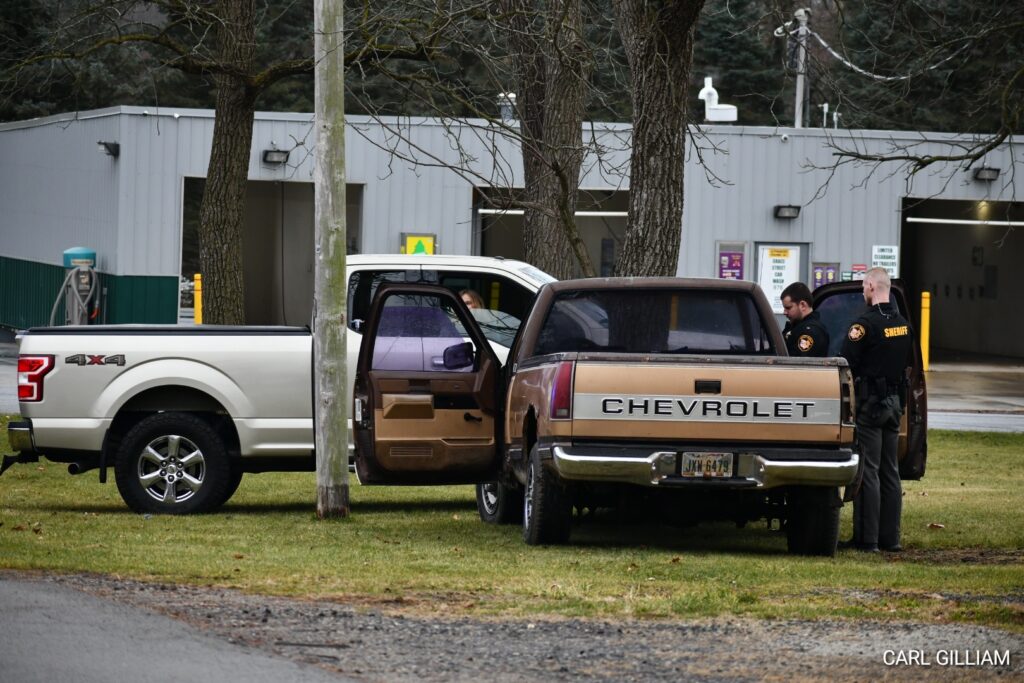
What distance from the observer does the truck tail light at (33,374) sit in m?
12.0

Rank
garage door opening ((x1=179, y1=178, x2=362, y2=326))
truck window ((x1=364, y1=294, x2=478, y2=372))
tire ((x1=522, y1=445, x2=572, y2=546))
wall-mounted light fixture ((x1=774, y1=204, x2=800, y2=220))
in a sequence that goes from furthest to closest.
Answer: garage door opening ((x1=179, y1=178, x2=362, y2=326)), wall-mounted light fixture ((x1=774, y1=204, x2=800, y2=220)), truck window ((x1=364, y1=294, x2=478, y2=372)), tire ((x1=522, y1=445, x2=572, y2=546))

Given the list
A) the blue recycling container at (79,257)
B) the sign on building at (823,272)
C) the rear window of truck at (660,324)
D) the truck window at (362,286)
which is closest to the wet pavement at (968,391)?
the blue recycling container at (79,257)

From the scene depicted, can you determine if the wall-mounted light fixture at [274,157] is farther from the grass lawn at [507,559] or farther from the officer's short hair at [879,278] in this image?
the officer's short hair at [879,278]

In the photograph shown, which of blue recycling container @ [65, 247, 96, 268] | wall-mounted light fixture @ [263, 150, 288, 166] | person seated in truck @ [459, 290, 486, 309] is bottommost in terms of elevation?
person seated in truck @ [459, 290, 486, 309]

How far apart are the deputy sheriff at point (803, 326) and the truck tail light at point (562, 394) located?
1.99 m

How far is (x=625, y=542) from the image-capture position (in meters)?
11.0

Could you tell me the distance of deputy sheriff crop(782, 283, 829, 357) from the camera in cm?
1102

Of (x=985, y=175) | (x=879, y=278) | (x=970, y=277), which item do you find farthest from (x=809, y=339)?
(x=970, y=277)

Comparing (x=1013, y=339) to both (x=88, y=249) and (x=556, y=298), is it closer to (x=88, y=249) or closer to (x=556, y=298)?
(x=88, y=249)

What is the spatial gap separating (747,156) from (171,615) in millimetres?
26004

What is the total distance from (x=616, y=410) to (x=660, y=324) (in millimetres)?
1501

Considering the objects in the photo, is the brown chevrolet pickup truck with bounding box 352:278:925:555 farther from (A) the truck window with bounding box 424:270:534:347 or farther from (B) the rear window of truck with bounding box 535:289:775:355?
(A) the truck window with bounding box 424:270:534:347

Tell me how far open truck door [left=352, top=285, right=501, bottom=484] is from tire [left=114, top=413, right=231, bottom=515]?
119 cm

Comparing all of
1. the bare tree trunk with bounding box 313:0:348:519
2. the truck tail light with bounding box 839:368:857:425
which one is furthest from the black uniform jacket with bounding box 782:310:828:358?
the bare tree trunk with bounding box 313:0:348:519
